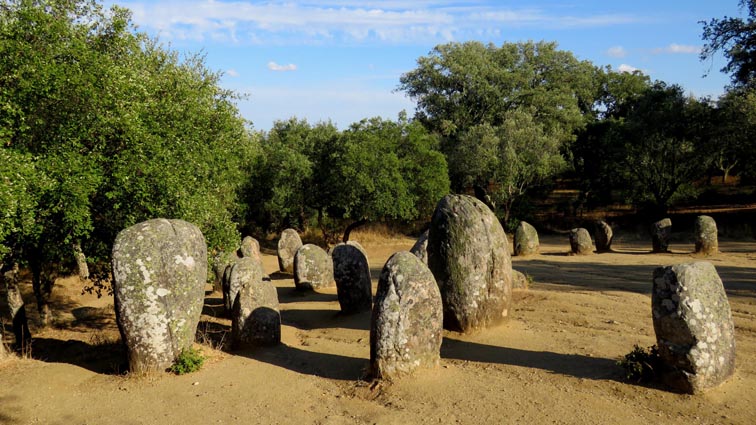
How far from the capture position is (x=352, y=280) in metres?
14.8

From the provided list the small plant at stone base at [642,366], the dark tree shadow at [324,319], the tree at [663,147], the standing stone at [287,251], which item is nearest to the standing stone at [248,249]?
the standing stone at [287,251]

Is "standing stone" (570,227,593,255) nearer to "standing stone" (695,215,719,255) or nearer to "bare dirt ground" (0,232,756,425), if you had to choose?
"standing stone" (695,215,719,255)

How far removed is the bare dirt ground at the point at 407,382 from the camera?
7797mm

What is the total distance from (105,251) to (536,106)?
34.5 metres

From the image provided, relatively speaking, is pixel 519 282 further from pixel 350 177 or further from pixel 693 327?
pixel 350 177

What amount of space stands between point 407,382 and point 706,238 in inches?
749

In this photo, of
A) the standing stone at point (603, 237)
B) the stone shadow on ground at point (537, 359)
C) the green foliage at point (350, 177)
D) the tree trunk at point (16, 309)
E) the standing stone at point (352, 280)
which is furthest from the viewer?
the green foliage at point (350, 177)

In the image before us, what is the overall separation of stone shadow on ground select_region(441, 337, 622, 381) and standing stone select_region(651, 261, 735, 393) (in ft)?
3.50

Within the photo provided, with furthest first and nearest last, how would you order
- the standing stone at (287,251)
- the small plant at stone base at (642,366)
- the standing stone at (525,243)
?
the standing stone at (525,243)
the standing stone at (287,251)
the small plant at stone base at (642,366)

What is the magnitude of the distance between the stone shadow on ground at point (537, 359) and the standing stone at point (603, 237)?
59.0 feet

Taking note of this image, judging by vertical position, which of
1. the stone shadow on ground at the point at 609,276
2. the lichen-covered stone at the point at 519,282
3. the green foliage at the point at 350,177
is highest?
the green foliage at the point at 350,177

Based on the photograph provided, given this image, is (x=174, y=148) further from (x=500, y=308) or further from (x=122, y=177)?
(x=500, y=308)

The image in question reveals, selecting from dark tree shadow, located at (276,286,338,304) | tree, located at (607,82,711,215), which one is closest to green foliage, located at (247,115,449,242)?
dark tree shadow, located at (276,286,338,304)

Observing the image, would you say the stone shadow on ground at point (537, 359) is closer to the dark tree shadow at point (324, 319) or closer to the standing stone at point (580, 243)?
the dark tree shadow at point (324, 319)
